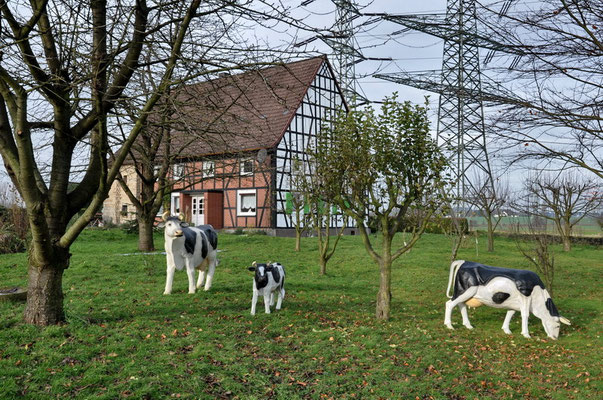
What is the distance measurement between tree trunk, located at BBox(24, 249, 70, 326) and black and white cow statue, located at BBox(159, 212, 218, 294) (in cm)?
292

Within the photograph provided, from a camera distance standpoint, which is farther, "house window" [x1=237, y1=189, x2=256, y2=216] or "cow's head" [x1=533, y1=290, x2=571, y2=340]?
"house window" [x1=237, y1=189, x2=256, y2=216]

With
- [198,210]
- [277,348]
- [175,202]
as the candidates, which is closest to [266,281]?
[277,348]

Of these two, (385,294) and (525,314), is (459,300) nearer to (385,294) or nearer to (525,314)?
(525,314)

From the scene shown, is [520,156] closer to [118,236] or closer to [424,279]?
[424,279]

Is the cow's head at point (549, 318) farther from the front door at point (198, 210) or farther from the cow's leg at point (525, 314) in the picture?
the front door at point (198, 210)

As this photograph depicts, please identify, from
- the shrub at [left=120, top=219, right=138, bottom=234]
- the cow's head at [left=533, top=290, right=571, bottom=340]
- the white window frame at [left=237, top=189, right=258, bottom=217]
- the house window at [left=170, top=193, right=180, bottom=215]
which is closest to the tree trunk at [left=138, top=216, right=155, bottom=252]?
the shrub at [left=120, top=219, right=138, bottom=234]

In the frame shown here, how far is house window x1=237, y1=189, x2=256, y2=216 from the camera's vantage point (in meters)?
27.4

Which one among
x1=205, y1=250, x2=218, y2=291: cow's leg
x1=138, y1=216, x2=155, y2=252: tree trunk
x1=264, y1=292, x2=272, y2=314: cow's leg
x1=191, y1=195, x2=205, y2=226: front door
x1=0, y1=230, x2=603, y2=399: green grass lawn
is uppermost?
x1=191, y1=195, x2=205, y2=226: front door

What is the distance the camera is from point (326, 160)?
969 centimetres

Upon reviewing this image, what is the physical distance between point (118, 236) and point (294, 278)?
1316 centimetres

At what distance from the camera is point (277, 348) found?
→ 711 centimetres

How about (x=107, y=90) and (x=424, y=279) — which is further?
(x=424, y=279)

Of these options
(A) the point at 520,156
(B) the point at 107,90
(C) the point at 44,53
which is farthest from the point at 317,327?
(C) the point at 44,53

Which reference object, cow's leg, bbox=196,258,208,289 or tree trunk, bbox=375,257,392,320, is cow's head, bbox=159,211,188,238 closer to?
cow's leg, bbox=196,258,208,289
